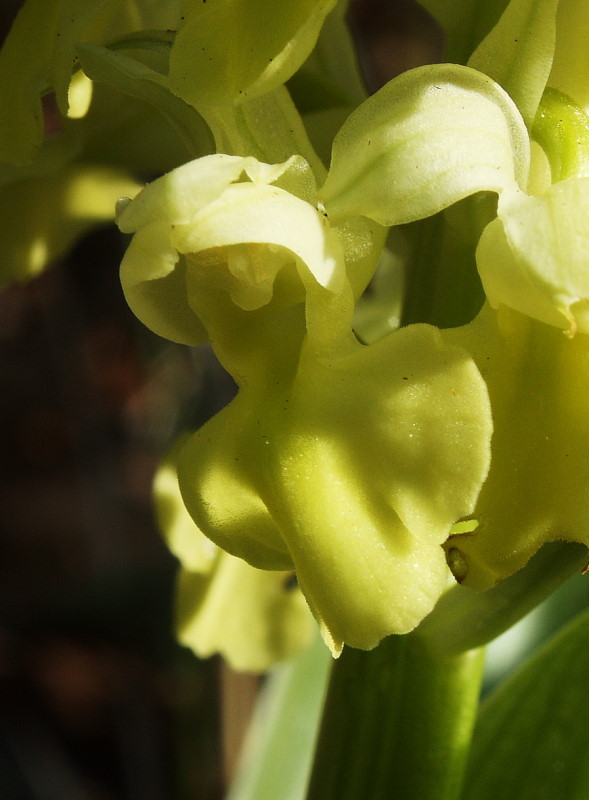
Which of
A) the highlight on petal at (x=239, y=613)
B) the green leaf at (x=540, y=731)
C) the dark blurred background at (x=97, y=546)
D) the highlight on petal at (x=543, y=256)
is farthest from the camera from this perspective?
the dark blurred background at (x=97, y=546)

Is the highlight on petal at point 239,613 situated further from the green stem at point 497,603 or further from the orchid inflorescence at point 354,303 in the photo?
the orchid inflorescence at point 354,303

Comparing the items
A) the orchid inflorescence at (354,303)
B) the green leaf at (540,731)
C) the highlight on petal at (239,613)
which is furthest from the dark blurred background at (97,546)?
the orchid inflorescence at (354,303)

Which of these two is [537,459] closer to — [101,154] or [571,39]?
[571,39]

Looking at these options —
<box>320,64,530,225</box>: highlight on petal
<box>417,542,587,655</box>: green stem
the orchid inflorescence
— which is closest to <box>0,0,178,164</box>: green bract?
the orchid inflorescence

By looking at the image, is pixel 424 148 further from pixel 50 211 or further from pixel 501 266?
pixel 50 211

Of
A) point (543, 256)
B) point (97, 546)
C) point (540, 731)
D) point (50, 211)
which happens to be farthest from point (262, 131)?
point (97, 546)

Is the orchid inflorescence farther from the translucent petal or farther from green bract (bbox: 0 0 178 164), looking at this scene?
the translucent petal

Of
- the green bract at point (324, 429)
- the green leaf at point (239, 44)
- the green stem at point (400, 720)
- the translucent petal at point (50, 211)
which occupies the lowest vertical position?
the green stem at point (400, 720)
